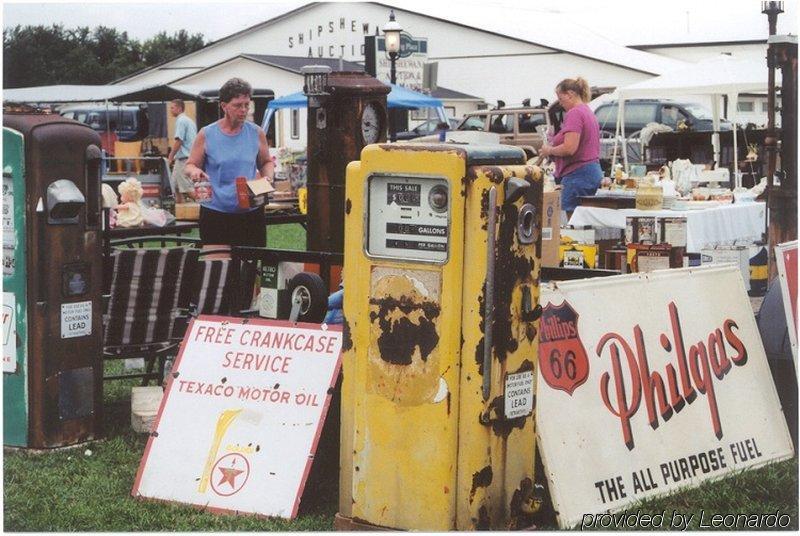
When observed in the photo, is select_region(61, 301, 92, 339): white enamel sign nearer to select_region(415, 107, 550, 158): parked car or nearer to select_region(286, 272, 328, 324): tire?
select_region(286, 272, 328, 324): tire

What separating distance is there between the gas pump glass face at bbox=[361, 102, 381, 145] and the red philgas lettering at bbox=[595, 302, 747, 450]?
297 centimetres

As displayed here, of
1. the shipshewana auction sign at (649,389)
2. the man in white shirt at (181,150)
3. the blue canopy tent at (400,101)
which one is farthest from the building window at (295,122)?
the shipshewana auction sign at (649,389)

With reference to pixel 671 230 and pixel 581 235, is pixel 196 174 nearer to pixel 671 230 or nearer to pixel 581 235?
pixel 581 235

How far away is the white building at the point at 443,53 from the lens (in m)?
28.1

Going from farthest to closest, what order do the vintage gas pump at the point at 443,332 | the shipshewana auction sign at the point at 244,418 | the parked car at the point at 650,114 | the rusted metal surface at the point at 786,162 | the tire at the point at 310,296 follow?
1. the parked car at the point at 650,114
2. the rusted metal surface at the point at 786,162
3. the tire at the point at 310,296
4. the shipshewana auction sign at the point at 244,418
5. the vintage gas pump at the point at 443,332

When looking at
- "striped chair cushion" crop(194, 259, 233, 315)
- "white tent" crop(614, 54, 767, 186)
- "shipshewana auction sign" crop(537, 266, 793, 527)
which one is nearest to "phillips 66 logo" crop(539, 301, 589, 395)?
"shipshewana auction sign" crop(537, 266, 793, 527)

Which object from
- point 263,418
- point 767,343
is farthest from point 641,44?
point 263,418

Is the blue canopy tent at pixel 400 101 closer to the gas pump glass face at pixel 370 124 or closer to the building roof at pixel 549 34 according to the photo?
the building roof at pixel 549 34

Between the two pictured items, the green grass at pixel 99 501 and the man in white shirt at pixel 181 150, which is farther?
the man in white shirt at pixel 181 150

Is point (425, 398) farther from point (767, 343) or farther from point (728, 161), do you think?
point (728, 161)

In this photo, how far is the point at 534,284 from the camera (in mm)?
4102

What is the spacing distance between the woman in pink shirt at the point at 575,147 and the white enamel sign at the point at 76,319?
5.20m

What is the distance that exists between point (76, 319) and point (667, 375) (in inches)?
106

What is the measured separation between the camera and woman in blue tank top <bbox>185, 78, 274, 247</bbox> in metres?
7.37
